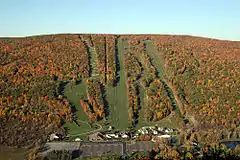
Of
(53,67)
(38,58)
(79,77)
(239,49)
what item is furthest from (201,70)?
(38,58)

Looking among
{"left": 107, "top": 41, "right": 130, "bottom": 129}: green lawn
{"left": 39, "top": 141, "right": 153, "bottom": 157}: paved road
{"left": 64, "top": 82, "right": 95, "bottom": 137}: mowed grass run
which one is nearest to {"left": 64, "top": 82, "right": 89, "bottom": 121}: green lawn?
{"left": 64, "top": 82, "right": 95, "bottom": 137}: mowed grass run

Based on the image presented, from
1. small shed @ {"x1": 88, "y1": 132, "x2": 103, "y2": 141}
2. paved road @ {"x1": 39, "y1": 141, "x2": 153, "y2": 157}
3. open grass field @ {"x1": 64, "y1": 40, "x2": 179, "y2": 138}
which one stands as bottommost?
paved road @ {"x1": 39, "y1": 141, "x2": 153, "y2": 157}

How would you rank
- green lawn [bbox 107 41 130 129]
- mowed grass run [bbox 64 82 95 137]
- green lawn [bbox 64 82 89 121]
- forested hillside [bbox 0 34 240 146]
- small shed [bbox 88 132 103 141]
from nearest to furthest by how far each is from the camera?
1. small shed [bbox 88 132 103 141]
2. mowed grass run [bbox 64 82 95 137]
3. forested hillside [bbox 0 34 240 146]
4. green lawn [bbox 107 41 130 129]
5. green lawn [bbox 64 82 89 121]

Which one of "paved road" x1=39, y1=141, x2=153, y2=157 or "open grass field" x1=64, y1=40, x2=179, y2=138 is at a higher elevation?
"open grass field" x1=64, y1=40, x2=179, y2=138

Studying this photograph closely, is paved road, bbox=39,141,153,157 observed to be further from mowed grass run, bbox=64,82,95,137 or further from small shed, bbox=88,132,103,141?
mowed grass run, bbox=64,82,95,137

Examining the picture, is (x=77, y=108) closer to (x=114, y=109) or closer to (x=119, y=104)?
(x=114, y=109)

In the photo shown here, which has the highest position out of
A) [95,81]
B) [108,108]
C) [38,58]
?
[38,58]

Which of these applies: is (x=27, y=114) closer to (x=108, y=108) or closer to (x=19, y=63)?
(x=108, y=108)

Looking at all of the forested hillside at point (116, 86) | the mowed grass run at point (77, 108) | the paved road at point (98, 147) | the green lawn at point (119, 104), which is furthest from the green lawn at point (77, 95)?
the paved road at point (98, 147)
